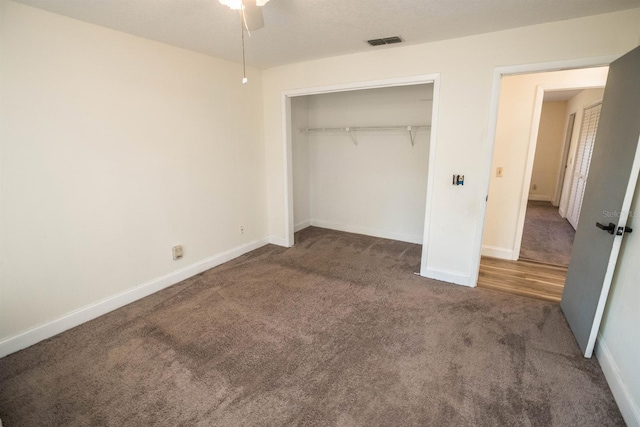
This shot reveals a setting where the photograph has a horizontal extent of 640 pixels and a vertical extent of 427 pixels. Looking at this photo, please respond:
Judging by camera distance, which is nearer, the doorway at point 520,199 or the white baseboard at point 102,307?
the white baseboard at point 102,307

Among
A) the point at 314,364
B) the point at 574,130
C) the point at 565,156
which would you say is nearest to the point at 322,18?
the point at 314,364

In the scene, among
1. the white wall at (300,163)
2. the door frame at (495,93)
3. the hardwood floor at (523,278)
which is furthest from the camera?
the white wall at (300,163)

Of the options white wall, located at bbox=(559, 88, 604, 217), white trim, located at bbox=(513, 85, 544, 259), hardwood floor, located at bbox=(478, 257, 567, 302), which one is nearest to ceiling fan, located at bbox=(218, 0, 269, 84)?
hardwood floor, located at bbox=(478, 257, 567, 302)

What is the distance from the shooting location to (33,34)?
2.09 meters

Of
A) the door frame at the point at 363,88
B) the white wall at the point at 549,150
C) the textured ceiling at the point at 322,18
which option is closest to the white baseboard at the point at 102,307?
the door frame at the point at 363,88

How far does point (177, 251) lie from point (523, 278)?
12.5ft

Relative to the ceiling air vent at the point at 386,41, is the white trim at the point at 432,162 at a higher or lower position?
lower

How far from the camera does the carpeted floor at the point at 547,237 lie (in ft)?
13.3

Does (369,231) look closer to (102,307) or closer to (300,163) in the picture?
(300,163)

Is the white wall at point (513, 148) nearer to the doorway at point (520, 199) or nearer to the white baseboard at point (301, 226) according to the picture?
the doorway at point (520, 199)

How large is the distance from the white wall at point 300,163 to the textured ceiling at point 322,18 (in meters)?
1.89

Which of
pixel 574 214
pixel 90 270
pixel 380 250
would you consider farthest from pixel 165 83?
pixel 574 214

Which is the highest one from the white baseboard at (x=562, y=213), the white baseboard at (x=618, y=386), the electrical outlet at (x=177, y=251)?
the electrical outlet at (x=177, y=251)

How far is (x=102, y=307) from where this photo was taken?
2674 millimetres
